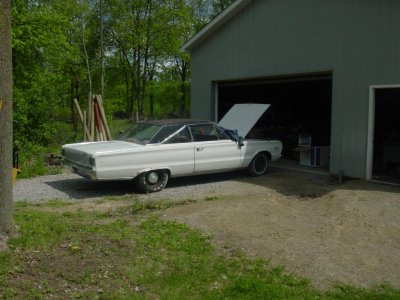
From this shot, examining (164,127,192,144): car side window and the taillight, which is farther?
(164,127,192,144): car side window

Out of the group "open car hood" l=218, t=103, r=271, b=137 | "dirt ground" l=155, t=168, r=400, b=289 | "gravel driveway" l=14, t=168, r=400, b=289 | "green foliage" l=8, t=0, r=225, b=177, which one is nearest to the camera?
"dirt ground" l=155, t=168, r=400, b=289

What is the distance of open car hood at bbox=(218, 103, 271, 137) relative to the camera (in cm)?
1262

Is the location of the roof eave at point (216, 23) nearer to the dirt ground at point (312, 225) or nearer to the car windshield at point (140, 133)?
the car windshield at point (140, 133)

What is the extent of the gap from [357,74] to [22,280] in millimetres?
8753

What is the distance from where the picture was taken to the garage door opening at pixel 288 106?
15.8 meters

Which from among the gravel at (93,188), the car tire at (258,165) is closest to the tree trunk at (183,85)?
the car tire at (258,165)

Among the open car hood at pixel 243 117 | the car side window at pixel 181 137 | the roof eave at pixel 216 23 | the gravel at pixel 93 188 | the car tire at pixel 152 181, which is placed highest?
the roof eave at pixel 216 23

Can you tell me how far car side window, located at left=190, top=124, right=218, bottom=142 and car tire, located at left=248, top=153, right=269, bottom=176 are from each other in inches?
55.5

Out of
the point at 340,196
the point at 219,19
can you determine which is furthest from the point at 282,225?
the point at 219,19

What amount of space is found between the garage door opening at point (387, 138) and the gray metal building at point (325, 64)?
3 centimetres

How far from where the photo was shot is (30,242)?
19.2ft

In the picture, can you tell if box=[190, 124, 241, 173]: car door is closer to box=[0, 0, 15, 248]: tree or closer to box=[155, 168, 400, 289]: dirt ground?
box=[155, 168, 400, 289]: dirt ground

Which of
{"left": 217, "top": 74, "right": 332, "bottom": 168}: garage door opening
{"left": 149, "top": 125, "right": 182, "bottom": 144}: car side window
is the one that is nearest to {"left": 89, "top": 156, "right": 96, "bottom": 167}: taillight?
{"left": 149, "top": 125, "right": 182, "bottom": 144}: car side window

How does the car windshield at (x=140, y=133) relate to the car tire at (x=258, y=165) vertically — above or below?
above
